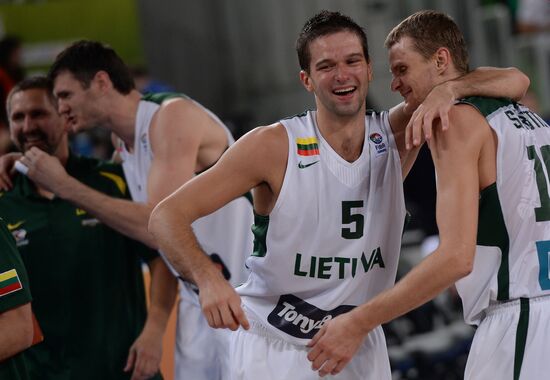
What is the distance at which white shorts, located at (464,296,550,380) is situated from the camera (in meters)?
3.75

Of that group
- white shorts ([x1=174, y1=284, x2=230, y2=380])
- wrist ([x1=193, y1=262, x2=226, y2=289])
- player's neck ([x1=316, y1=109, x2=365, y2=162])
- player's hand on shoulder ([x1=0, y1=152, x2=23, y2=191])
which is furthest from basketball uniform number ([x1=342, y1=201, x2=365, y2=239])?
player's hand on shoulder ([x1=0, y1=152, x2=23, y2=191])

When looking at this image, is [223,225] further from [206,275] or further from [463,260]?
[463,260]

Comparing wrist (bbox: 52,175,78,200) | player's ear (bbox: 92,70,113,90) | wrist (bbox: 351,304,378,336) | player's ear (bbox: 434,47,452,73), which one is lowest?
wrist (bbox: 351,304,378,336)

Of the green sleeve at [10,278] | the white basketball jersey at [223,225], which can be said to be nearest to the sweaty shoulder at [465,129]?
the green sleeve at [10,278]

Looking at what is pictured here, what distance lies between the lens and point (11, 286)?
3.86 m

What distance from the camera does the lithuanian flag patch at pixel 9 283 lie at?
Answer: 385cm

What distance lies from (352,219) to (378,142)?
0.38m

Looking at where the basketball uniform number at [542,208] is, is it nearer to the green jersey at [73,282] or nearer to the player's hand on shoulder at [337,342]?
the player's hand on shoulder at [337,342]

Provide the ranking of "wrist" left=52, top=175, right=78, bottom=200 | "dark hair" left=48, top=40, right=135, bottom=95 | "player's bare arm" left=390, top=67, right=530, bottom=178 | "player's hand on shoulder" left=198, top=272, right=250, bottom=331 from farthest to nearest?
"dark hair" left=48, top=40, right=135, bottom=95 → "wrist" left=52, top=175, right=78, bottom=200 → "player's bare arm" left=390, top=67, right=530, bottom=178 → "player's hand on shoulder" left=198, top=272, right=250, bottom=331

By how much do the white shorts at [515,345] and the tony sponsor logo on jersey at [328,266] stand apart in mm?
594

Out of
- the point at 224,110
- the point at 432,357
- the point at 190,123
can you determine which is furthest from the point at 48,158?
the point at 224,110

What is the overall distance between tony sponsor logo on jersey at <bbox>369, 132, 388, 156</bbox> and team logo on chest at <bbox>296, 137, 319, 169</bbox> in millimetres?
268

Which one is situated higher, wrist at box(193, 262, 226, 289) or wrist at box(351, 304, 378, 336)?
wrist at box(193, 262, 226, 289)

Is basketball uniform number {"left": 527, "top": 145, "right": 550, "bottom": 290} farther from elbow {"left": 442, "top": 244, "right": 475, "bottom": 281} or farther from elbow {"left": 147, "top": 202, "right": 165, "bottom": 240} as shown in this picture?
elbow {"left": 147, "top": 202, "right": 165, "bottom": 240}
